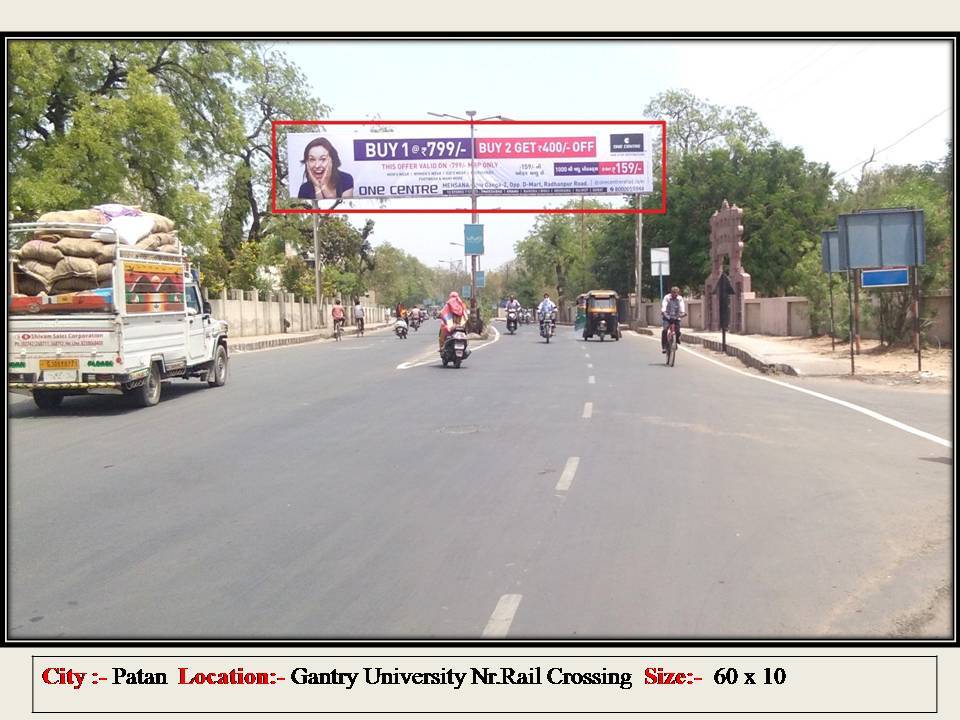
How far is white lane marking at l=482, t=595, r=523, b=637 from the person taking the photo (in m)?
4.70

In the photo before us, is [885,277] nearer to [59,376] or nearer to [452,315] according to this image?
[452,315]

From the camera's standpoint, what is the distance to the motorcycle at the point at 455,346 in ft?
70.8

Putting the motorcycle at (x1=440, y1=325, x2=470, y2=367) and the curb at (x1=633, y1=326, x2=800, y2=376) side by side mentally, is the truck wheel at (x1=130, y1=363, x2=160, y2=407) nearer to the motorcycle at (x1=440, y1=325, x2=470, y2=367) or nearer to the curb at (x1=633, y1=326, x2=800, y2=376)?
the motorcycle at (x1=440, y1=325, x2=470, y2=367)

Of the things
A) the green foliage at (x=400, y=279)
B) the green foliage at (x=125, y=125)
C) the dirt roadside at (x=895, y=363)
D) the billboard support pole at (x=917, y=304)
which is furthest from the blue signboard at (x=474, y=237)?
the green foliage at (x=400, y=279)

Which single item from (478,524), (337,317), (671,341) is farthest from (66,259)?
(337,317)

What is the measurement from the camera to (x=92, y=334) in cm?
1342

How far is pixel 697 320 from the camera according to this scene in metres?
48.9

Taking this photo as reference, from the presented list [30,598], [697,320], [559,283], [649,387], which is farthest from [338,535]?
[559,283]

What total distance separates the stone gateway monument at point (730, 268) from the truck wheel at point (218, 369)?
23.4 metres

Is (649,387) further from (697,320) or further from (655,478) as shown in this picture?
(697,320)

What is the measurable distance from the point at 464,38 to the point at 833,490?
197 inches

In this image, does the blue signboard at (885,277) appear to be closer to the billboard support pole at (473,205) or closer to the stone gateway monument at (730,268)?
the stone gateway monument at (730,268)

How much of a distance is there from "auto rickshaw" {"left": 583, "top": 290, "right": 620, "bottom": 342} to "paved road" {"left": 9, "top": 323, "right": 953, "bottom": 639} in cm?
2582

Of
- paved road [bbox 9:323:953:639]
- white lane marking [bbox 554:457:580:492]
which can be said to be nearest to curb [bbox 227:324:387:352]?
paved road [bbox 9:323:953:639]
